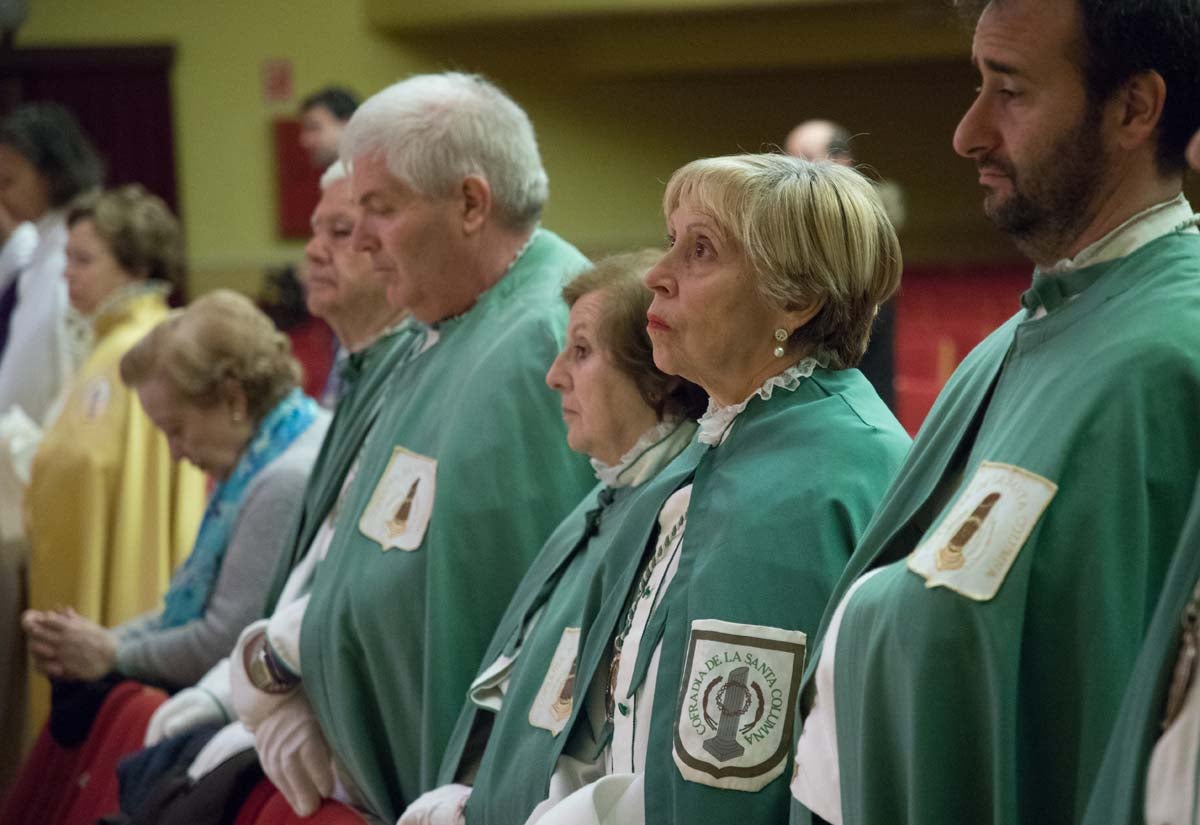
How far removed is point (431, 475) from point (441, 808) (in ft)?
2.05

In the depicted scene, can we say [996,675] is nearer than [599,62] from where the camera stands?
Yes

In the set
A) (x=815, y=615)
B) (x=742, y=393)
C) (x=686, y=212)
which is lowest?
(x=815, y=615)

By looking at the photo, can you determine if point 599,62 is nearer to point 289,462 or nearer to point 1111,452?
point 289,462

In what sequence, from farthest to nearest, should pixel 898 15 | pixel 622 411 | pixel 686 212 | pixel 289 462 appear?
pixel 898 15
pixel 289 462
pixel 622 411
pixel 686 212

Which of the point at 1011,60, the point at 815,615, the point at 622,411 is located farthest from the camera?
the point at 622,411

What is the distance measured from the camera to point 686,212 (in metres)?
2.19

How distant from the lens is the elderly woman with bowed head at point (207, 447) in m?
3.82

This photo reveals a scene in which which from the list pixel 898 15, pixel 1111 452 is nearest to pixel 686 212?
pixel 1111 452

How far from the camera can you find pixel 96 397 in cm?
484

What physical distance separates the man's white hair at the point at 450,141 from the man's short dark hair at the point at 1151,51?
5.11 ft

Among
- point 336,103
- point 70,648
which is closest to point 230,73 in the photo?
point 336,103

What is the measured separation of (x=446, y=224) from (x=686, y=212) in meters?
0.99

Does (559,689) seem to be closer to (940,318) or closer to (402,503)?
(402,503)

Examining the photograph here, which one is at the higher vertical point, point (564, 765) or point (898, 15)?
point (898, 15)
